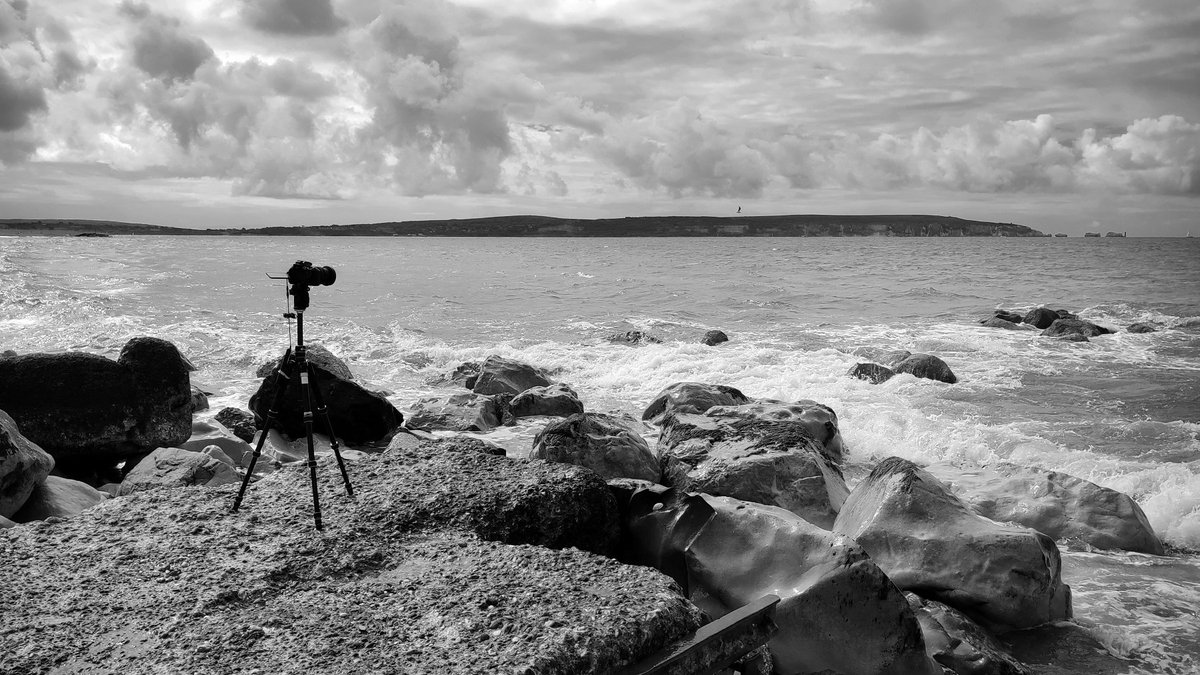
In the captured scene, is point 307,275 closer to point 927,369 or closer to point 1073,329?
point 927,369

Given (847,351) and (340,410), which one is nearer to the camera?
(340,410)

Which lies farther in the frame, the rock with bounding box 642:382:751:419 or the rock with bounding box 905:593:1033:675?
the rock with bounding box 642:382:751:419

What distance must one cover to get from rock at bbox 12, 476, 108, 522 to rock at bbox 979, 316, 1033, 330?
2266cm

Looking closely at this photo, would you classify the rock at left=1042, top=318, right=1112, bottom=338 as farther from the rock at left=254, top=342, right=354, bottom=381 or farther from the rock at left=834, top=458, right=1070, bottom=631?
the rock at left=254, top=342, right=354, bottom=381

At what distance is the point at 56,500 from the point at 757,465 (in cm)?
551

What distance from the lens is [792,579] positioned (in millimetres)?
4418

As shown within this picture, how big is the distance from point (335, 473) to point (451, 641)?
2382 mm

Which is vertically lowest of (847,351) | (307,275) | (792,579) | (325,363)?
(847,351)

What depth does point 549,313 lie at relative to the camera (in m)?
27.5

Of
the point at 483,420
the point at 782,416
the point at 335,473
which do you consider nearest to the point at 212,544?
the point at 335,473

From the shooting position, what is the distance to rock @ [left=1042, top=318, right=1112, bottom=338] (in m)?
21.1


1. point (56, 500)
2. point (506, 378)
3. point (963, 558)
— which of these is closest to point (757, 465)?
point (963, 558)

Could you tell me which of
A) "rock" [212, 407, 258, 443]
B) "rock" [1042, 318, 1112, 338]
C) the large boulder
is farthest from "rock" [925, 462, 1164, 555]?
"rock" [1042, 318, 1112, 338]

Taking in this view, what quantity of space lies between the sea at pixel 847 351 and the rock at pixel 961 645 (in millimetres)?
430
